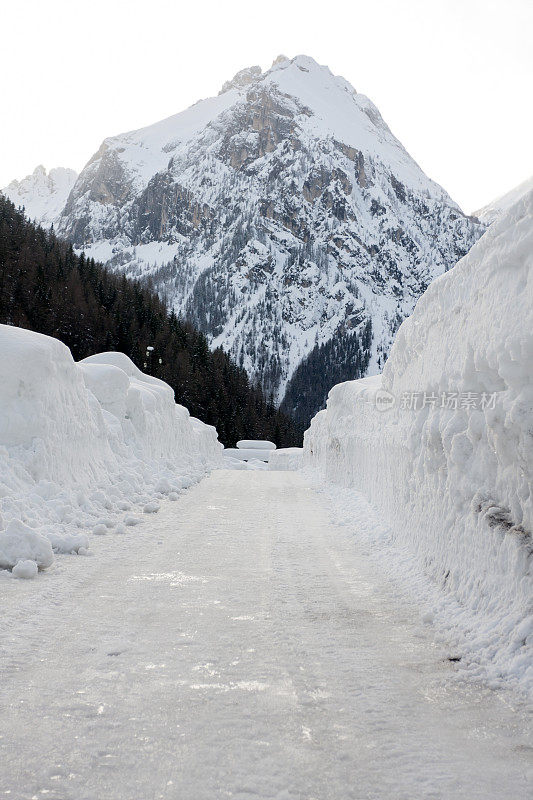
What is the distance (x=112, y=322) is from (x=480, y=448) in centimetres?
5930

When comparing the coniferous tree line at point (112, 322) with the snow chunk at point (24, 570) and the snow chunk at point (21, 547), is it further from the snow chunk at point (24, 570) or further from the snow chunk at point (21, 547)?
the snow chunk at point (24, 570)

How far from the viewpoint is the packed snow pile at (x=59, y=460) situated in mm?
6281

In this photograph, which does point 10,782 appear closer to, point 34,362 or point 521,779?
point 521,779

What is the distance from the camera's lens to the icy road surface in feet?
7.25

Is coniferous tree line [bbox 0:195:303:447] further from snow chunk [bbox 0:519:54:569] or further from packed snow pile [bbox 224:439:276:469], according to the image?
snow chunk [bbox 0:519:54:569]

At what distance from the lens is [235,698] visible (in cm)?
287

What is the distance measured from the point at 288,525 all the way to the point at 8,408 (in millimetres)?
4640

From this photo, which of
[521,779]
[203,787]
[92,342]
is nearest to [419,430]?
[521,779]

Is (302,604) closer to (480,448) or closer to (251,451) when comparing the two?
(480,448)

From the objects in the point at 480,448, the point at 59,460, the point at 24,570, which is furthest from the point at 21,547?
the point at 480,448

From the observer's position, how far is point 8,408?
8.11 meters

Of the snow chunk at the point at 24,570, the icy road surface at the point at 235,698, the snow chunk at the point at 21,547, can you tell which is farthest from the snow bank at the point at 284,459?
the icy road surface at the point at 235,698

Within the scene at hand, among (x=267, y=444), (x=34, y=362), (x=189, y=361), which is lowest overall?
(x=267, y=444)

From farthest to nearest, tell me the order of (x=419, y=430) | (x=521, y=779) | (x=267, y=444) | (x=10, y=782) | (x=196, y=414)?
(x=267, y=444)
(x=196, y=414)
(x=419, y=430)
(x=521, y=779)
(x=10, y=782)
